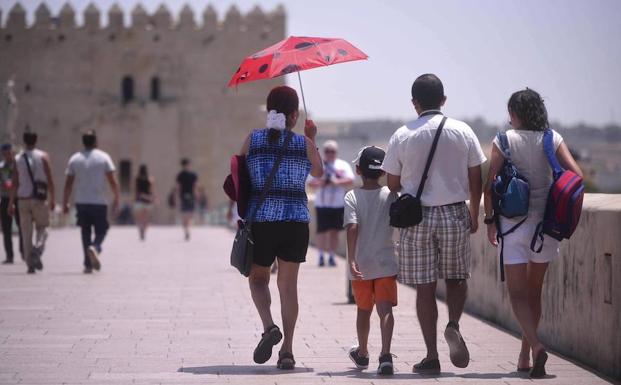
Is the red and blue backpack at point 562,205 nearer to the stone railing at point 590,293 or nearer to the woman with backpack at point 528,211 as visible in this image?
the woman with backpack at point 528,211

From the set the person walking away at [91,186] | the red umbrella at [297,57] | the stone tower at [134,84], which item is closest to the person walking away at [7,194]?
the person walking away at [91,186]

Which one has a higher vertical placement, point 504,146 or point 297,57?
point 297,57

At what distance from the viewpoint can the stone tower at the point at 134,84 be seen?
68394mm

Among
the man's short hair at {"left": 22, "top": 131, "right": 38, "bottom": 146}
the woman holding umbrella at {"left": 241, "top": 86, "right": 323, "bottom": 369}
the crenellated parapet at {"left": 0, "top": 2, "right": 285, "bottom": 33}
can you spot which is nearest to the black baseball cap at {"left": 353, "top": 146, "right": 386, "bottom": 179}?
the woman holding umbrella at {"left": 241, "top": 86, "right": 323, "bottom": 369}

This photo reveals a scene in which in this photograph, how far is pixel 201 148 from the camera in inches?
2704

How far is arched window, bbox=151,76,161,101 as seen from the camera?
228 ft

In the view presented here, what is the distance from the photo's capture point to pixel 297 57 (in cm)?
871

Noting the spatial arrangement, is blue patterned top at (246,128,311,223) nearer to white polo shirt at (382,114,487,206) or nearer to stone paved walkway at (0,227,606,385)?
white polo shirt at (382,114,487,206)

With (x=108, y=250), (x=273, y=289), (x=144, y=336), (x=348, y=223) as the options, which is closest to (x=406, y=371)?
(x=348, y=223)

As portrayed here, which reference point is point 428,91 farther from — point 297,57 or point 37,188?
point 37,188

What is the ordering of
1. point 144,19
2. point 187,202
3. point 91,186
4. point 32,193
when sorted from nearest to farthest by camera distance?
point 91,186
point 32,193
point 187,202
point 144,19

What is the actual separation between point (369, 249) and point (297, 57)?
1.47 meters

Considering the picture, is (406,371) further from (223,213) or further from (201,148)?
(201,148)

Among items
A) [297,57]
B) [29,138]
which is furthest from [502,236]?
[29,138]
